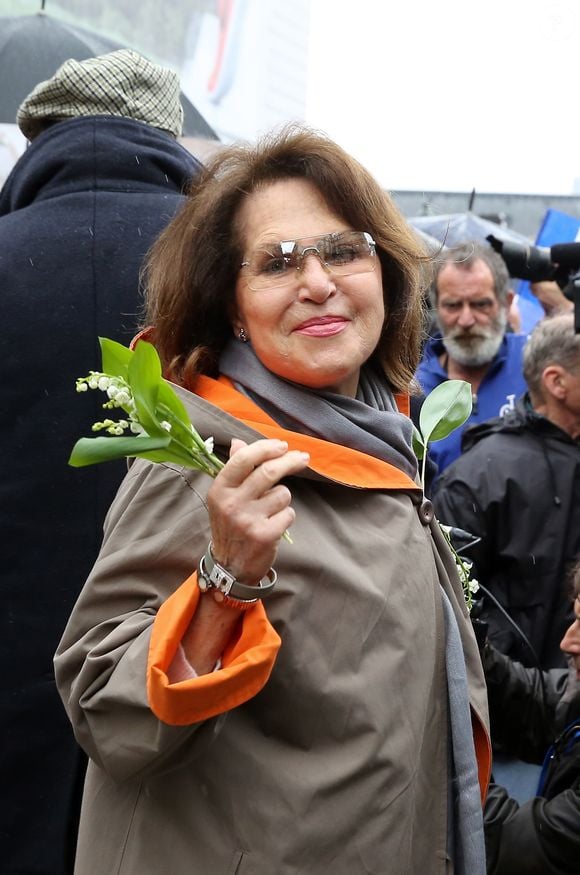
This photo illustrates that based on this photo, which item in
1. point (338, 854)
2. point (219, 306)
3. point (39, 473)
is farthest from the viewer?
point (39, 473)

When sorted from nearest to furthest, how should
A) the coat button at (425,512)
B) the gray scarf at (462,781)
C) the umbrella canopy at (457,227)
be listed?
the gray scarf at (462,781)
the coat button at (425,512)
the umbrella canopy at (457,227)

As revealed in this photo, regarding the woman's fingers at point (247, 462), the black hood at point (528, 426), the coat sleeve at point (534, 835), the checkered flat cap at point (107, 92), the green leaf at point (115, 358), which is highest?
the checkered flat cap at point (107, 92)

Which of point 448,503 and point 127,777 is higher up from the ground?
point 127,777

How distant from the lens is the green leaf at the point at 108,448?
1.45 metres

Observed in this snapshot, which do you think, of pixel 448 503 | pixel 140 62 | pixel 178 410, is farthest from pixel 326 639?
pixel 448 503

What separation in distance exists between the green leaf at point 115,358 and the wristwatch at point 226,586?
255mm

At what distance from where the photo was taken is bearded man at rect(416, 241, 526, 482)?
497 centimetres

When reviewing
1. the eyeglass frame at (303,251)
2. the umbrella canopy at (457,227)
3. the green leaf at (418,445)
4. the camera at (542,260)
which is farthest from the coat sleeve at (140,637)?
the umbrella canopy at (457,227)

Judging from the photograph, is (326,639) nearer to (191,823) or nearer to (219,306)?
(191,823)

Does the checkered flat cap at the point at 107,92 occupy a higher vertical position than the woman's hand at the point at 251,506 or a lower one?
higher

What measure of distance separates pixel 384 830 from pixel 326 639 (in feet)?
0.93

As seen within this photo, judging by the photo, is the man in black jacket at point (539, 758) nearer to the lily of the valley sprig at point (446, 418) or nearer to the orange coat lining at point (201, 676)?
the lily of the valley sprig at point (446, 418)

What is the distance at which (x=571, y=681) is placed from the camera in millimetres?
3105

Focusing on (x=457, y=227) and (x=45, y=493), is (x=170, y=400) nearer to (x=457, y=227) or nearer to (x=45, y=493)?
(x=45, y=493)
